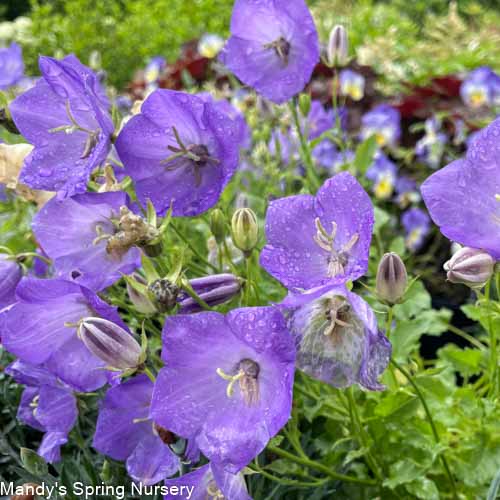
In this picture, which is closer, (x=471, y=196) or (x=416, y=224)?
(x=471, y=196)

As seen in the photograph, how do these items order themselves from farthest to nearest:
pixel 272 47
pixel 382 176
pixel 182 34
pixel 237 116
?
pixel 182 34 < pixel 382 176 < pixel 237 116 < pixel 272 47

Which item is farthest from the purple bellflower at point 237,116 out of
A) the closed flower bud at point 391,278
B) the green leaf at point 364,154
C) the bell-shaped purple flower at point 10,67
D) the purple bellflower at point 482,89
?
the purple bellflower at point 482,89

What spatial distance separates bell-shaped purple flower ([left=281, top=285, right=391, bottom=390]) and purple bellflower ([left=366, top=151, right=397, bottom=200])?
1538 mm

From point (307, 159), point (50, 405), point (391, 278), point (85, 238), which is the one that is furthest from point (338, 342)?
point (307, 159)

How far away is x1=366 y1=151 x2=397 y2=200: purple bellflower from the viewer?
211 centimetres

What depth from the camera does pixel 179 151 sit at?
0.76 m

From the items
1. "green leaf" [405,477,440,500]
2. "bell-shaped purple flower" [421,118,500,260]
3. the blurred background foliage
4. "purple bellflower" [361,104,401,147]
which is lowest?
the blurred background foliage

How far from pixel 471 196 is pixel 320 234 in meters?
0.14

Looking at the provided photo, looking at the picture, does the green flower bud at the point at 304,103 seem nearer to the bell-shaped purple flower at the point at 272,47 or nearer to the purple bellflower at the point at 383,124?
the bell-shaped purple flower at the point at 272,47

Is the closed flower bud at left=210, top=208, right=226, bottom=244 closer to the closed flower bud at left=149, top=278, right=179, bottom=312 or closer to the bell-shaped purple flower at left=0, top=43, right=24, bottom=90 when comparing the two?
the closed flower bud at left=149, top=278, right=179, bottom=312

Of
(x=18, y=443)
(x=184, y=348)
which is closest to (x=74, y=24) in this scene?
(x=18, y=443)

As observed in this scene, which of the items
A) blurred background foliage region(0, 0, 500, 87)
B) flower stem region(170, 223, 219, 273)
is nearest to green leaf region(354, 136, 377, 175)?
flower stem region(170, 223, 219, 273)

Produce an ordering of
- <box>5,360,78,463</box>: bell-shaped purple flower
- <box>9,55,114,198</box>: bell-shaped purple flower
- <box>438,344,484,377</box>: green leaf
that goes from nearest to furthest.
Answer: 1. <box>9,55,114,198</box>: bell-shaped purple flower
2. <box>5,360,78,463</box>: bell-shaped purple flower
3. <box>438,344,484,377</box>: green leaf

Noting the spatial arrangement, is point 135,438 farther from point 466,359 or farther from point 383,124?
point 383,124
